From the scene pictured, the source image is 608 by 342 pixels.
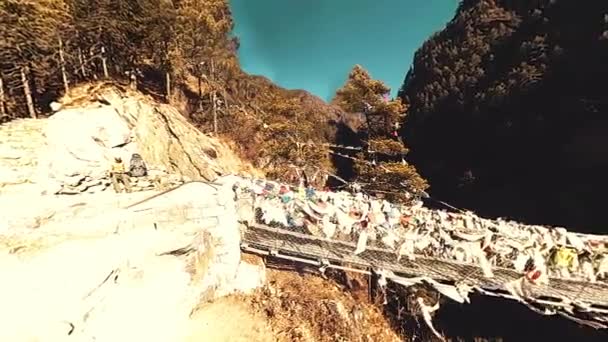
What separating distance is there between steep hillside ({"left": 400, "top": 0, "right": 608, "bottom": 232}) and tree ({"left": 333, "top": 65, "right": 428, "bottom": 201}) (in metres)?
3.93

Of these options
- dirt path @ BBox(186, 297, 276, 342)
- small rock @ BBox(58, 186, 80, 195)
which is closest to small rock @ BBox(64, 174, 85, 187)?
small rock @ BBox(58, 186, 80, 195)

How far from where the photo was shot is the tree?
→ 925 inches

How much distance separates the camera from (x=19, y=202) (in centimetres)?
841

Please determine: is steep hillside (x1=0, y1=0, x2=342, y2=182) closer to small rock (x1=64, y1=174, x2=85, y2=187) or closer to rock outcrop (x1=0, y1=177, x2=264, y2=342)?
small rock (x1=64, y1=174, x2=85, y2=187)

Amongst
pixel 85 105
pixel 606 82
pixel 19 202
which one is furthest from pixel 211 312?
pixel 606 82

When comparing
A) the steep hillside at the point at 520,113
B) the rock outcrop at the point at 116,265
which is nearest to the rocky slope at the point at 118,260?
the rock outcrop at the point at 116,265

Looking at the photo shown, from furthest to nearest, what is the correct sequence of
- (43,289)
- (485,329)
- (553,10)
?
1. (553,10)
2. (485,329)
3. (43,289)

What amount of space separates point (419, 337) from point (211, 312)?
9347 millimetres

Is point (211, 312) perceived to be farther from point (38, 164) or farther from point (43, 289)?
point (38, 164)

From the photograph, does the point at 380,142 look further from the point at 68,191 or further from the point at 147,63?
the point at 68,191

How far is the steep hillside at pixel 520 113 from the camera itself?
2148cm

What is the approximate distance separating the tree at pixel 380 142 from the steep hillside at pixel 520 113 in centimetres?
393

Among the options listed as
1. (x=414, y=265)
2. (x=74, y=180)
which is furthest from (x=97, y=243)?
(x=414, y=265)

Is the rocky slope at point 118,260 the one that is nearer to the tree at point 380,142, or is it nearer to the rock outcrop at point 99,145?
the rock outcrop at point 99,145
